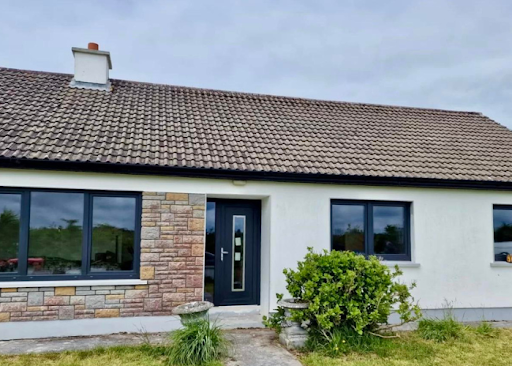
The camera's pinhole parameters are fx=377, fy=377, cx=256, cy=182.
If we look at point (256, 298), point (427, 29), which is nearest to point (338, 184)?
point (256, 298)

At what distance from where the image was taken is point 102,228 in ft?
25.0

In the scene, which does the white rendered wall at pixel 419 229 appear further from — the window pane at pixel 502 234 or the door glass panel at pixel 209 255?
the door glass panel at pixel 209 255

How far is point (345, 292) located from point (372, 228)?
288 centimetres

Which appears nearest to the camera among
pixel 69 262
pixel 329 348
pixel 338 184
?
pixel 329 348

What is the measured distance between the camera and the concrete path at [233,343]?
6062mm

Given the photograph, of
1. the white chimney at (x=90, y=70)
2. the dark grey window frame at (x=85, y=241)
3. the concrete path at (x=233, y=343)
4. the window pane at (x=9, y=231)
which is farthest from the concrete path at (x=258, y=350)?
the white chimney at (x=90, y=70)

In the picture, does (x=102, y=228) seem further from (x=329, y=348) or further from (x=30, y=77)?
(x=30, y=77)

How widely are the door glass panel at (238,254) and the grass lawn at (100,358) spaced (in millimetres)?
2810

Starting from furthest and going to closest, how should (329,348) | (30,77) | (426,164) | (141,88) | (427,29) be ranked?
(427,29) < (141,88) < (30,77) < (426,164) < (329,348)

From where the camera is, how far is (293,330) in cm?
669

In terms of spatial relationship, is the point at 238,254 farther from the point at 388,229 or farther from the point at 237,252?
the point at 388,229

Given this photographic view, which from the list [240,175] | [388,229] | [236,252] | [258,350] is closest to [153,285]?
[236,252]

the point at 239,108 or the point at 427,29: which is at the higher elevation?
the point at 427,29

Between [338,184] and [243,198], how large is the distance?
223 centimetres
